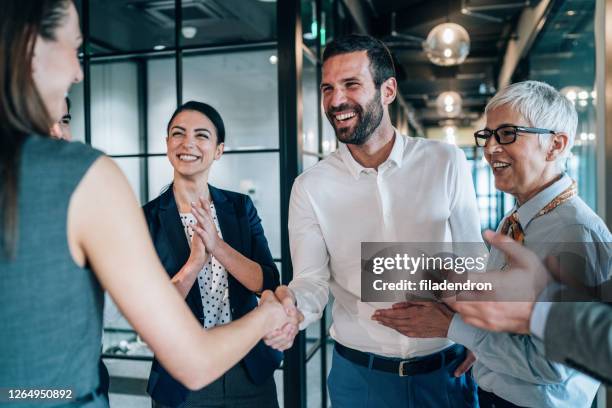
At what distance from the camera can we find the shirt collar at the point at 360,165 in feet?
5.93

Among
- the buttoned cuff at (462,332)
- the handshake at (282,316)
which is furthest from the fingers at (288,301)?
the buttoned cuff at (462,332)

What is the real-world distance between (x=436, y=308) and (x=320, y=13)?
2504 millimetres

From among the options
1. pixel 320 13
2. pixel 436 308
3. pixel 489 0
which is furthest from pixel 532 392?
pixel 489 0

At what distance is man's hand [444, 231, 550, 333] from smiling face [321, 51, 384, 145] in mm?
861

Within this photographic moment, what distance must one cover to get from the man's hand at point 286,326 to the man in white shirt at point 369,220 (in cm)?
3

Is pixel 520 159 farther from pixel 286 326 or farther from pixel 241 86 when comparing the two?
pixel 241 86

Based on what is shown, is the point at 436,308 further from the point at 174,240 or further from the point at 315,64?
the point at 315,64

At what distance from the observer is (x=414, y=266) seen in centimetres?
178

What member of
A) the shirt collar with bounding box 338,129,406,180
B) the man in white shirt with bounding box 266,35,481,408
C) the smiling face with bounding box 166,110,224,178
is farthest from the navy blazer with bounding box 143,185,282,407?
the shirt collar with bounding box 338,129,406,180

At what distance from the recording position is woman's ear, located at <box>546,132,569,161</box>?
57.4 inches

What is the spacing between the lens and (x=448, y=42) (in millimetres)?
4074

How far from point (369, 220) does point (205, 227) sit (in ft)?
1.97

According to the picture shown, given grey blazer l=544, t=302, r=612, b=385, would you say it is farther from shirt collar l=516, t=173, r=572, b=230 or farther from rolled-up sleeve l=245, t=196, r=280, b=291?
rolled-up sleeve l=245, t=196, r=280, b=291

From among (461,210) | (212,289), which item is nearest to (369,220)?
(461,210)
